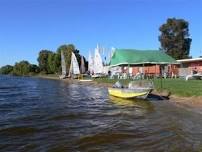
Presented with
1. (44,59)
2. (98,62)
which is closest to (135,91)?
(98,62)

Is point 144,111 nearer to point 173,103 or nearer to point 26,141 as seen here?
point 173,103

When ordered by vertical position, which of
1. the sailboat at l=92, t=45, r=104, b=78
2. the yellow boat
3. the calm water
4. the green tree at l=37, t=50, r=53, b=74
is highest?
the green tree at l=37, t=50, r=53, b=74

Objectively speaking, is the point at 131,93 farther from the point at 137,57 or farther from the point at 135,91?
the point at 137,57

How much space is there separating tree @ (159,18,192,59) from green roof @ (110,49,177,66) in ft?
160

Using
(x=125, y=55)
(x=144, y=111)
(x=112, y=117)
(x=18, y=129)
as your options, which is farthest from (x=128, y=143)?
(x=125, y=55)

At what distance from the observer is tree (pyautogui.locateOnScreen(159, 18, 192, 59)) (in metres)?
110

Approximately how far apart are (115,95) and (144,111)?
11378mm

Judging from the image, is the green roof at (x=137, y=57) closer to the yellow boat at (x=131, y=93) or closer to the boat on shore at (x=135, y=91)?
the yellow boat at (x=131, y=93)

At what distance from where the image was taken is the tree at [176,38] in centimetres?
11006

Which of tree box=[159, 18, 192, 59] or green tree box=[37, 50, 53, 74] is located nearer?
tree box=[159, 18, 192, 59]

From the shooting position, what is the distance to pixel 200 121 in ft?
74.1

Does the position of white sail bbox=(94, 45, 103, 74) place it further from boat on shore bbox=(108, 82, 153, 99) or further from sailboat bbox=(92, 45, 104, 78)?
boat on shore bbox=(108, 82, 153, 99)

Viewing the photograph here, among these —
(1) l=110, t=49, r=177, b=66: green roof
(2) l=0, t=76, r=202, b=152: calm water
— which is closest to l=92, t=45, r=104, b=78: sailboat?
(1) l=110, t=49, r=177, b=66: green roof

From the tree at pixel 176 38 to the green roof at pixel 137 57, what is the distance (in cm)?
4864
